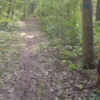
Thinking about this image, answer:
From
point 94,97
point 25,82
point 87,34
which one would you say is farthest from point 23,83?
point 87,34

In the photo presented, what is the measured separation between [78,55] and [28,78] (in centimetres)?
273

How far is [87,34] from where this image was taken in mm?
5172

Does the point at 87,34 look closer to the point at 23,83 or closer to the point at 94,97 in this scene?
the point at 94,97

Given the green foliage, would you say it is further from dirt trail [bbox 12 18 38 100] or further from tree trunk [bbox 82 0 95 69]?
tree trunk [bbox 82 0 95 69]

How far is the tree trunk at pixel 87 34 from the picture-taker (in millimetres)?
4961

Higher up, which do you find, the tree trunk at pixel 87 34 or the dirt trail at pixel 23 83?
the tree trunk at pixel 87 34

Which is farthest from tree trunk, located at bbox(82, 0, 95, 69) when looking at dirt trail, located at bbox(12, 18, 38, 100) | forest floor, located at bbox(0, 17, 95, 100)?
dirt trail, located at bbox(12, 18, 38, 100)

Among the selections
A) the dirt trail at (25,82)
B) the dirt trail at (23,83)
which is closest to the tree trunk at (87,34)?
the dirt trail at (23,83)

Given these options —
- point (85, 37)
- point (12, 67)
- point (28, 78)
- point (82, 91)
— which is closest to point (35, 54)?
point (12, 67)

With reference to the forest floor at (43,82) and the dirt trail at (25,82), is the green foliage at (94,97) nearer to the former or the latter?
the forest floor at (43,82)

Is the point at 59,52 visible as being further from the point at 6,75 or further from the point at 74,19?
the point at 6,75

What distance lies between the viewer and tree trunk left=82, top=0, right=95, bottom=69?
4961mm

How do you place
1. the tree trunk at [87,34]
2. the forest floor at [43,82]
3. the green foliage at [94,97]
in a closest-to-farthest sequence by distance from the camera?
the green foliage at [94,97] < the forest floor at [43,82] < the tree trunk at [87,34]

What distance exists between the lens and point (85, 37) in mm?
5227
